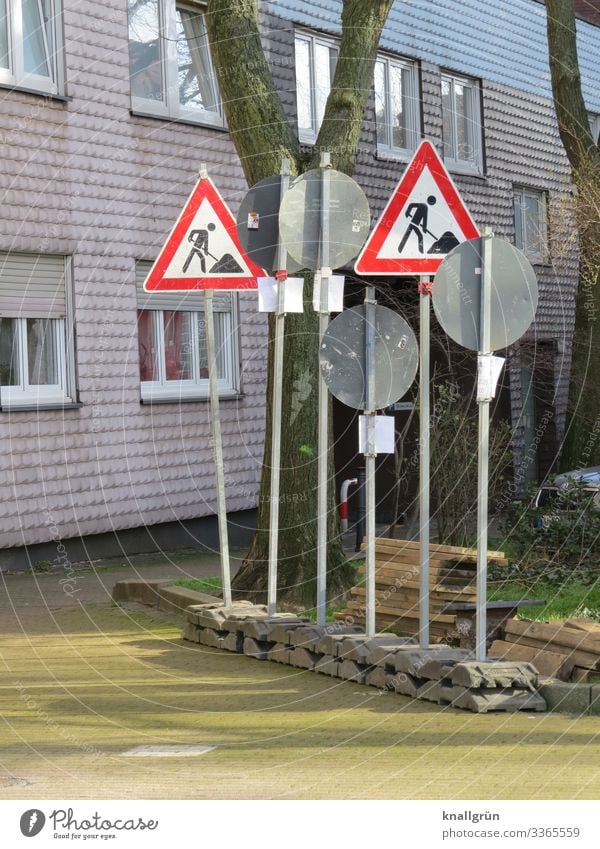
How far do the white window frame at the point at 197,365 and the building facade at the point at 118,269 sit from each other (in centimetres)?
3

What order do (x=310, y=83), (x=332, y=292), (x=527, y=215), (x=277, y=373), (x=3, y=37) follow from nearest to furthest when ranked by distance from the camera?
(x=332, y=292)
(x=277, y=373)
(x=3, y=37)
(x=310, y=83)
(x=527, y=215)

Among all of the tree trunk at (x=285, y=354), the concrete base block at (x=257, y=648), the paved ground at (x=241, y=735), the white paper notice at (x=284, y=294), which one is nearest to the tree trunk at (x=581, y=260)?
the tree trunk at (x=285, y=354)

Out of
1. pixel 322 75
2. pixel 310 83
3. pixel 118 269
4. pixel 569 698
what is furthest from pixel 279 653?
pixel 322 75

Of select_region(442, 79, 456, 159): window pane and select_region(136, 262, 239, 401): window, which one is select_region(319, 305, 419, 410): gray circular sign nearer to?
select_region(136, 262, 239, 401): window

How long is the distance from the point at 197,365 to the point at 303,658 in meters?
9.40

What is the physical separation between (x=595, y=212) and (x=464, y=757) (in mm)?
12315

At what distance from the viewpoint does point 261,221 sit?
10188mm

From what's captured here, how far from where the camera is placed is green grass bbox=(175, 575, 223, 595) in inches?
510

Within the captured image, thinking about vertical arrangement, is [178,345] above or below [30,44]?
below

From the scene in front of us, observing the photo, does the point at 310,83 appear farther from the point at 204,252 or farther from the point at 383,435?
the point at 383,435

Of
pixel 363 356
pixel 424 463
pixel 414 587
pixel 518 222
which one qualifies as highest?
pixel 518 222

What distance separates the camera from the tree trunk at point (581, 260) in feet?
65.8

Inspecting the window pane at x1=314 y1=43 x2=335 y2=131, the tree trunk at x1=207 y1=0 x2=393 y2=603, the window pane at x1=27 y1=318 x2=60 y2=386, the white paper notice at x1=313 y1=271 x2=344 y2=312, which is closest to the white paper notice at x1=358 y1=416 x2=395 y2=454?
the white paper notice at x1=313 y1=271 x2=344 y2=312

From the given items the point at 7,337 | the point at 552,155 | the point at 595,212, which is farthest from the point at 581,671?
the point at 552,155
